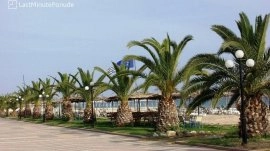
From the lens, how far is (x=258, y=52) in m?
17.3

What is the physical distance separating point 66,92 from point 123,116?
15665mm

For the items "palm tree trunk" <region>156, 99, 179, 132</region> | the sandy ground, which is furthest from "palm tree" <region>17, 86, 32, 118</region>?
"palm tree trunk" <region>156, 99, 179, 132</region>

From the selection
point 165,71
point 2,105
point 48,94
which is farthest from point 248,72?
point 2,105

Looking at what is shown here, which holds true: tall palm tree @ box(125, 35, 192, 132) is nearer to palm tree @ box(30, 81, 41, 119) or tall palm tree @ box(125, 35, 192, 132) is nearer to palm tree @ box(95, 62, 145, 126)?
palm tree @ box(95, 62, 145, 126)

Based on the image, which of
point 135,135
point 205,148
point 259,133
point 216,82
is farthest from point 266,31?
point 135,135

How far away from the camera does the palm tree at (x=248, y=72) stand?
56.7 ft

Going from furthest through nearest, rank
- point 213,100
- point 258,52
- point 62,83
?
point 62,83 → point 213,100 → point 258,52

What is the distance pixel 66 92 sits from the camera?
44.8 metres

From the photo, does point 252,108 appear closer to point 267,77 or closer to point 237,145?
point 267,77

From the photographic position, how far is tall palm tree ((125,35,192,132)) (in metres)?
23.5

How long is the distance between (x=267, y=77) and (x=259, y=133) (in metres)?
2.18

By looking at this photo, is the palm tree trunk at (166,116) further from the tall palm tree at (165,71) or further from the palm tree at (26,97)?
the palm tree at (26,97)

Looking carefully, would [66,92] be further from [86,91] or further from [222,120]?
[222,120]

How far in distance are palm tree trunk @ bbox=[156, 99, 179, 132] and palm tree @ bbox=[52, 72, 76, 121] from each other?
65.9 ft
